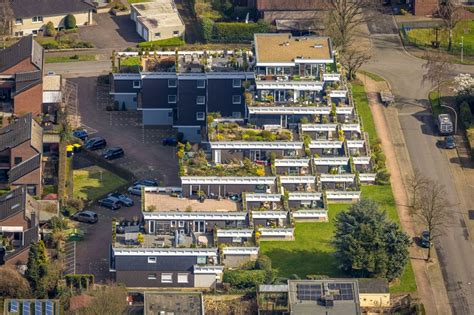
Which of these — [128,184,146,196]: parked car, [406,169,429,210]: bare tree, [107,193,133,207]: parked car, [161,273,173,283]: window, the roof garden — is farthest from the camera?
[128,184,146,196]: parked car

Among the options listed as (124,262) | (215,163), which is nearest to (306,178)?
(215,163)

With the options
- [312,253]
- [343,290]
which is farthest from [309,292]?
[312,253]

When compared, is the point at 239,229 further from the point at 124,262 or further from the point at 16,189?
the point at 16,189

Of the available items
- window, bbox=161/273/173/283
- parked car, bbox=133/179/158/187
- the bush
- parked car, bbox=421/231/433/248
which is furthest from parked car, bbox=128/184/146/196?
parked car, bbox=421/231/433/248

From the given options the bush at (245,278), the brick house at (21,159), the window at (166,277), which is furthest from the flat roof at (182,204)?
the brick house at (21,159)

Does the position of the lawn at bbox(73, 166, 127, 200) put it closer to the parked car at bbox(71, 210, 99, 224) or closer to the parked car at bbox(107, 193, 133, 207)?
the parked car at bbox(107, 193, 133, 207)

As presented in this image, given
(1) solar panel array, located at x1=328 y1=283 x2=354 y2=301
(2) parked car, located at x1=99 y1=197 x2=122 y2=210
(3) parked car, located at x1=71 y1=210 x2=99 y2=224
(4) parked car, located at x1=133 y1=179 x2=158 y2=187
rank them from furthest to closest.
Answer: (4) parked car, located at x1=133 y1=179 x2=158 y2=187 < (2) parked car, located at x1=99 y1=197 x2=122 y2=210 < (3) parked car, located at x1=71 y1=210 x2=99 y2=224 < (1) solar panel array, located at x1=328 y1=283 x2=354 y2=301

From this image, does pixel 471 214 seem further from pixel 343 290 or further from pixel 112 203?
pixel 112 203
